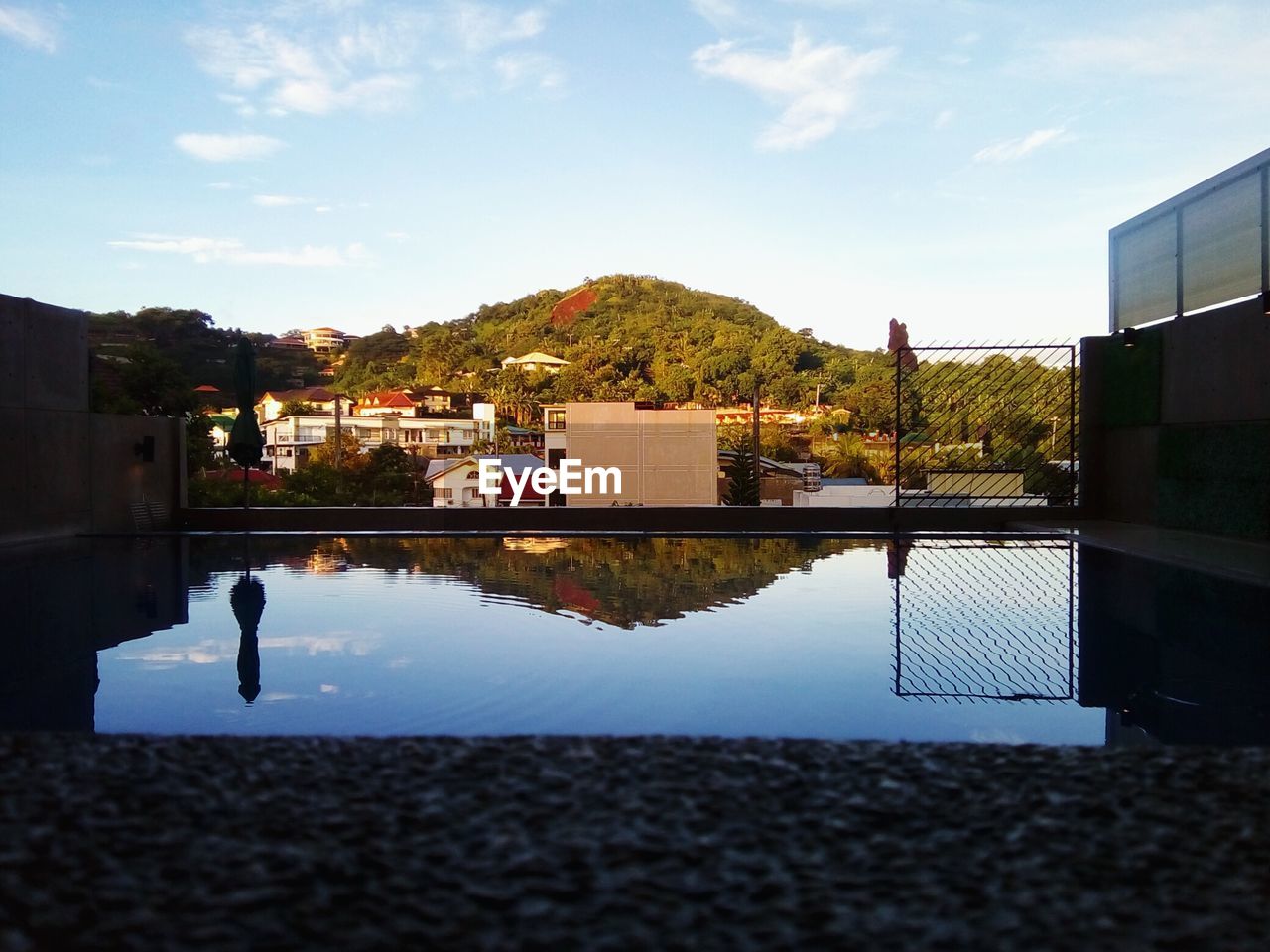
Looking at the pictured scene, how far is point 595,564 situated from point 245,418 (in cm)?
495

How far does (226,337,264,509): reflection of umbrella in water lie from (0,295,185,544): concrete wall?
0.89m

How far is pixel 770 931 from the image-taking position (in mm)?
1645

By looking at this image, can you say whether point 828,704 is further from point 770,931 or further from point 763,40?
point 763,40

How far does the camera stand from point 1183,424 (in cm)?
956

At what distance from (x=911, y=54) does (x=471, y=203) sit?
19.3 meters

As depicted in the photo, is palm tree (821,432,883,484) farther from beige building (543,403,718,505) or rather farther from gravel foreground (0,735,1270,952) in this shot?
gravel foreground (0,735,1270,952)

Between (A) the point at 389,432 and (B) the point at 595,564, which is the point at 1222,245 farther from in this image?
(A) the point at 389,432

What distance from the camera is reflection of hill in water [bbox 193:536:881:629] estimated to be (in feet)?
20.6

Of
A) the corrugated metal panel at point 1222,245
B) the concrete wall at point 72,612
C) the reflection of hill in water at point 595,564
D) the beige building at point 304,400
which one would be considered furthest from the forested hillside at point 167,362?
the corrugated metal panel at point 1222,245

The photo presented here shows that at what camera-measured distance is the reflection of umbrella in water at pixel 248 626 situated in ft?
13.9

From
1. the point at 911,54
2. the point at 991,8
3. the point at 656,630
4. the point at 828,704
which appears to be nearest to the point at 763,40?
the point at 911,54

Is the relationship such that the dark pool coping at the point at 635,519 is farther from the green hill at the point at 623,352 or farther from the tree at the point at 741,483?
the green hill at the point at 623,352

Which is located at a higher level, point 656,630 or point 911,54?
point 911,54

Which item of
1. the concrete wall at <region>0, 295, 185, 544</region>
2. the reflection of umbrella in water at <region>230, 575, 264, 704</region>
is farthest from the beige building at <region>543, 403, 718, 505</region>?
the reflection of umbrella in water at <region>230, 575, 264, 704</region>
